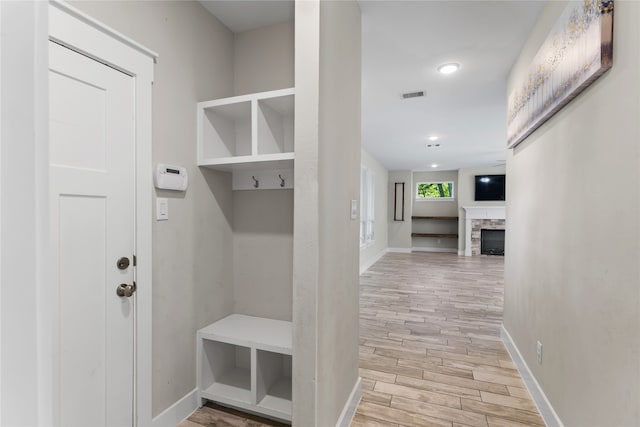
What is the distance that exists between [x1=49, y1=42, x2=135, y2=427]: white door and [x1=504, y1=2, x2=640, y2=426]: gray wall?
2.09 metres

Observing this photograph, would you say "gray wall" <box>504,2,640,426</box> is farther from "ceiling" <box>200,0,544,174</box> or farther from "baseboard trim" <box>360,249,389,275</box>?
"baseboard trim" <box>360,249,389,275</box>

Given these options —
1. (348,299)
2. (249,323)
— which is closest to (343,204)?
(348,299)

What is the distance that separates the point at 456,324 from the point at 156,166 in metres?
3.33

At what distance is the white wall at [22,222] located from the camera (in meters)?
0.29

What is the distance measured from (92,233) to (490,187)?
30.9 ft

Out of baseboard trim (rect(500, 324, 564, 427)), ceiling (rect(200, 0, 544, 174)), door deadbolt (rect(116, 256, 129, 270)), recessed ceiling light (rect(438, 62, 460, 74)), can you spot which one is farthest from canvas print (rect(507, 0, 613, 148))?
door deadbolt (rect(116, 256, 129, 270))

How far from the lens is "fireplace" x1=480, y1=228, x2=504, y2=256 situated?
8766 mm

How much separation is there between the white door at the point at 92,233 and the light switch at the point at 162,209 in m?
0.14

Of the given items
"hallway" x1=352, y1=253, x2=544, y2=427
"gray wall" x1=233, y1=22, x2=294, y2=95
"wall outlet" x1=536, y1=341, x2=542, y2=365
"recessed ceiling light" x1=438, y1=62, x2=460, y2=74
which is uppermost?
"recessed ceiling light" x1=438, y1=62, x2=460, y2=74

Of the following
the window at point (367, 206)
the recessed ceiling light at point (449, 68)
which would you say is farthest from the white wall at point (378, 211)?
the recessed ceiling light at point (449, 68)

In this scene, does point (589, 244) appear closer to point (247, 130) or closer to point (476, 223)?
point (247, 130)

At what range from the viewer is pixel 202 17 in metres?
1.98

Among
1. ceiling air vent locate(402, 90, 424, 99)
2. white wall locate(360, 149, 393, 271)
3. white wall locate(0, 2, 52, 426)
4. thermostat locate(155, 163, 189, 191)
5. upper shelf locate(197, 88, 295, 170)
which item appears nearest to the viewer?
white wall locate(0, 2, 52, 426)

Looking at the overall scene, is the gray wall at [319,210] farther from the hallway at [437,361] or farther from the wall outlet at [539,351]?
the wall outlet at [539,351]
